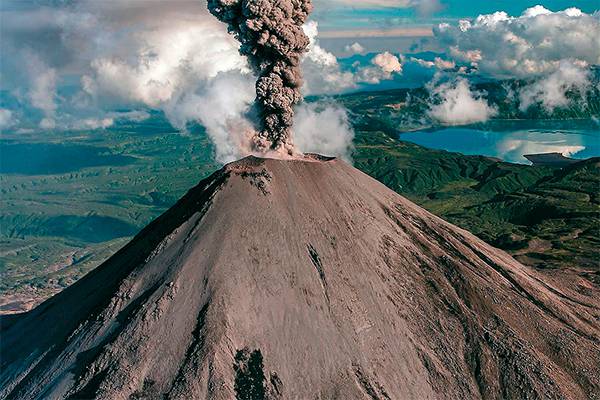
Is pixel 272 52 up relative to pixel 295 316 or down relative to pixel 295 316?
up

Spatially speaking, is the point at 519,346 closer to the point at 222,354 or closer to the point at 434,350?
the point at 434,350

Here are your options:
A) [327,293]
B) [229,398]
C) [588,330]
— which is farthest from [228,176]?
[588,330]

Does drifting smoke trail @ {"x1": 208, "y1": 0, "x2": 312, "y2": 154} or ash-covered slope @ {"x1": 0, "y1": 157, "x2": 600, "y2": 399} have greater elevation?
drifting smoke trail @ {"x1": 208, "y1": 0, "x2": 312, "y2": 154}

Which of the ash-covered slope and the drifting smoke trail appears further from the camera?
the drifting smoke trail

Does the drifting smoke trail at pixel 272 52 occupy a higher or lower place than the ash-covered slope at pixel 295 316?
higher

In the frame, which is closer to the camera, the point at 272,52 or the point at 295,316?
the point at 295,316

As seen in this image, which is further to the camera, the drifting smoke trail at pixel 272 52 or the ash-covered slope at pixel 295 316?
the drifting smoke trail at pixel 272 52
